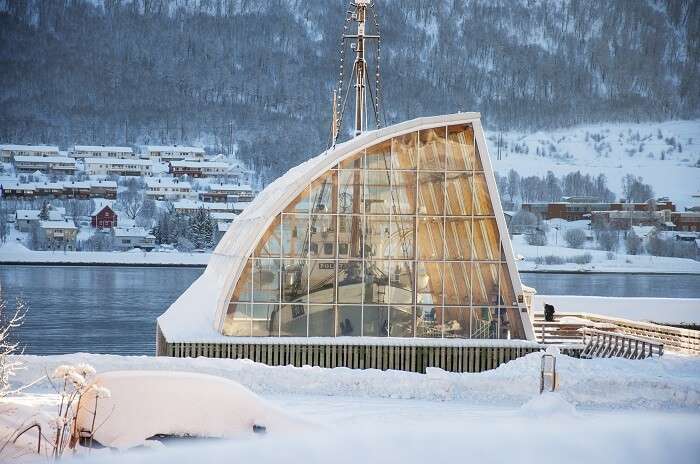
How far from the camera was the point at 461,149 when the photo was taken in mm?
22547

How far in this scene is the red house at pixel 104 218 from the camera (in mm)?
169500

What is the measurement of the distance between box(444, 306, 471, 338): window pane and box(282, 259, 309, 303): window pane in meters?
3.50

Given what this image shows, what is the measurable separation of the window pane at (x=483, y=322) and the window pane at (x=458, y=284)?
376 mm

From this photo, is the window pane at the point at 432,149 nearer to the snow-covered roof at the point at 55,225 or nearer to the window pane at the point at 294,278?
the window pane at the point at 294,278

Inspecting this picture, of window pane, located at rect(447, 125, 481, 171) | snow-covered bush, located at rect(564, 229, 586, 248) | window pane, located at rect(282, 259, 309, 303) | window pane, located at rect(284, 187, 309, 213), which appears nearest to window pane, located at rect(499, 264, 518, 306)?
window pane, located at rect(447, 125, 481, 171)

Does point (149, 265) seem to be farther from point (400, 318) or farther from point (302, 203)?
point (400, 318)

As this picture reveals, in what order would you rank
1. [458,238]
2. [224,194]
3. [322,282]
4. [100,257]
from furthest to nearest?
[224,194] < [100,257] < [458,238] < [322,282]

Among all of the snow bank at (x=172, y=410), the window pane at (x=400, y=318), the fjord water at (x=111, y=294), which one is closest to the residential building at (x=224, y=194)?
the fjord water at (x=111, y=294)

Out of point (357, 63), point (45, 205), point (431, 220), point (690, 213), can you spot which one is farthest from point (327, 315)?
point (690, 213)

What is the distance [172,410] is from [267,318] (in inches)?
456

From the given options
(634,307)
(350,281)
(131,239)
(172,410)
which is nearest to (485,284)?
(350,281)

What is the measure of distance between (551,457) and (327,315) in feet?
64.1

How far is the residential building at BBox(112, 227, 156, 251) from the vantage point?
532 feet

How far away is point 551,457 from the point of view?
2.53m
